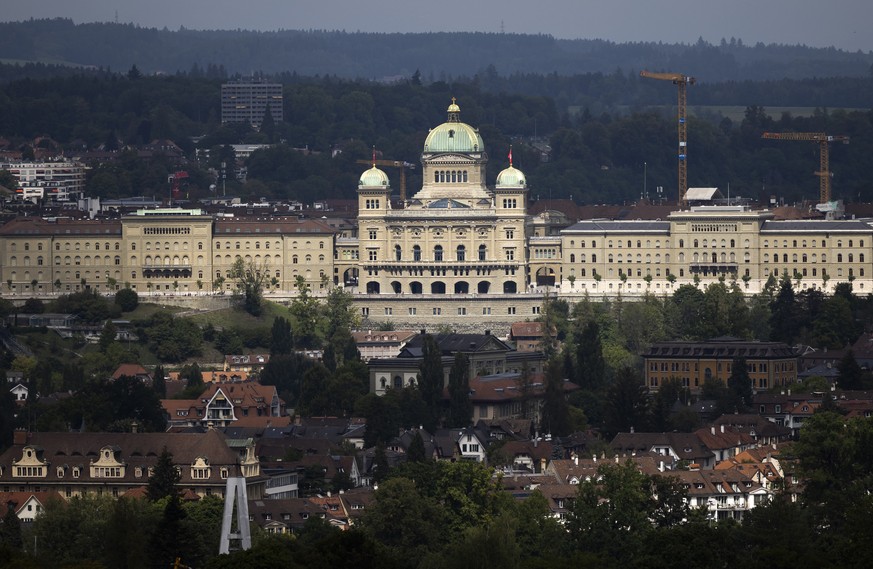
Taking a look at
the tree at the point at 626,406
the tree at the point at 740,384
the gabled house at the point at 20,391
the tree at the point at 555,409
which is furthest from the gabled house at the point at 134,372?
the tree at the point at 740,384

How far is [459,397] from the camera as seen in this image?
13550 cm

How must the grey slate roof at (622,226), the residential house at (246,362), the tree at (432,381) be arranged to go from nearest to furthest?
the tree at (432,381) → the residential house at (246,362) → the grey slate roof at (622,226)

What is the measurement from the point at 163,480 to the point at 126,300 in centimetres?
6360

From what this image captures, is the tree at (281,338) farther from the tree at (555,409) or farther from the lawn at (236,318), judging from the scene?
the tree at (555,409)

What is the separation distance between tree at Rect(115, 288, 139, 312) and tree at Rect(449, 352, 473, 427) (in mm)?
34637

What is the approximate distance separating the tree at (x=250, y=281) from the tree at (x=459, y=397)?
3402 centimetres

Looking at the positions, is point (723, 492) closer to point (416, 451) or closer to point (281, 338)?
point (416, 451)

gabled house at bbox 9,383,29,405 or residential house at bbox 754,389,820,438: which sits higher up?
gabled house at bbox 9,383,29,405

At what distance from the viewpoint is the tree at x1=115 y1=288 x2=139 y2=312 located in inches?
6639

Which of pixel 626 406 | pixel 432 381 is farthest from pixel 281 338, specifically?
pixel 626 406

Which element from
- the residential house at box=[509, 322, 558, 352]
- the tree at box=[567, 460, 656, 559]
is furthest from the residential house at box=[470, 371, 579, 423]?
the tree at box=[567, 460, 656, 559]

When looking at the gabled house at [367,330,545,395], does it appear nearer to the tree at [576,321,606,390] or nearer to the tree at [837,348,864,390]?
the tree at [576,321,606,390]

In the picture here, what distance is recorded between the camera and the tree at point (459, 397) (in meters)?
135

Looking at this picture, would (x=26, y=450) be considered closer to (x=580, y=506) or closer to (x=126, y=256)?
(x=580, y=506)
